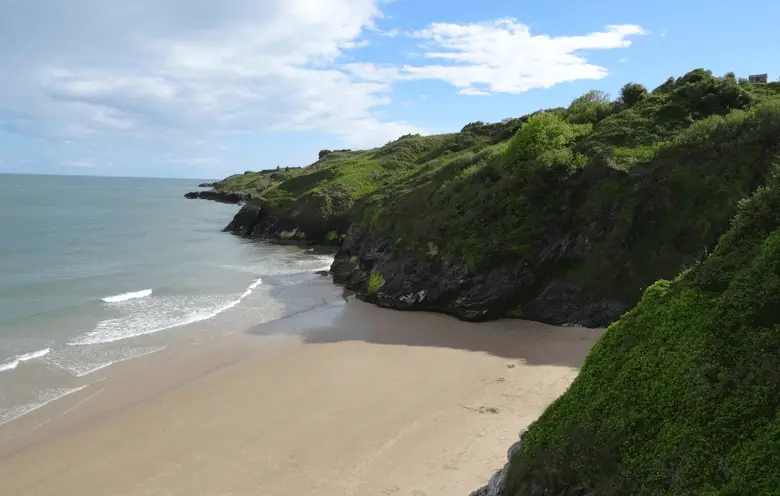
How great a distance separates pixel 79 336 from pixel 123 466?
11.2 m

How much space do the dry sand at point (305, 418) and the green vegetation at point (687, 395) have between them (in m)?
3.34

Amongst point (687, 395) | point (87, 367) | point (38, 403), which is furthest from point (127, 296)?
point (687, 395)

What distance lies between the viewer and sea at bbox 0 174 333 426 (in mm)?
17391

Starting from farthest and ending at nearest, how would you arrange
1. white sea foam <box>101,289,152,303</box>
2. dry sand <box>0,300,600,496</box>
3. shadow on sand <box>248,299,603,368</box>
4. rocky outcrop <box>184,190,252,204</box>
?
rocky outcrop <box>184,190,252,204</box>
white sea foam <box>101,289,152,303</box>
shadow on sand <box>248,299,603,368</box>
dry sand <box>0,300,600,496</box>

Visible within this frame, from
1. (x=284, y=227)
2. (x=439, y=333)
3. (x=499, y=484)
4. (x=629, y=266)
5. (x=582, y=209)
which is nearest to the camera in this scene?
(x=499, y=484)

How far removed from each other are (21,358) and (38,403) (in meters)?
4.18

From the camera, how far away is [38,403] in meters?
14.6

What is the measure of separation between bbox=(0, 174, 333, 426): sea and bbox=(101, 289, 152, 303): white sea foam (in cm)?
5

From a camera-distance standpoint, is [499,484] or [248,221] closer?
[499,484]

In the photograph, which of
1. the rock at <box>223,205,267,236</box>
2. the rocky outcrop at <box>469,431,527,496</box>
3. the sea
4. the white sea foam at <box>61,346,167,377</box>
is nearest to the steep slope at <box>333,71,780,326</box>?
the sea

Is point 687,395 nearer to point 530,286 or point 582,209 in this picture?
point 530,286

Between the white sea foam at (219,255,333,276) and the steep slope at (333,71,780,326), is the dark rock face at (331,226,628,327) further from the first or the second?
the white sea foam at (219,255,333,276)

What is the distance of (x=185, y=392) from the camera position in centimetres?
1515

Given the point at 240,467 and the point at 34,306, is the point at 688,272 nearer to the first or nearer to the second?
the point at 240,467
